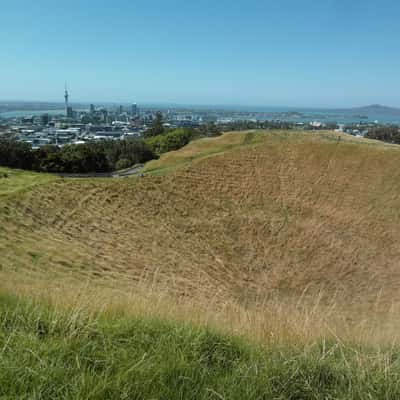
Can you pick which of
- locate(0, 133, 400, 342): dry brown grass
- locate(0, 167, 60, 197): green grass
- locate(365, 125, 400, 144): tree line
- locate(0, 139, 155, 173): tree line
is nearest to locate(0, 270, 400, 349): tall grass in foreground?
locate(0, 133, 400, 342): dry brown grass

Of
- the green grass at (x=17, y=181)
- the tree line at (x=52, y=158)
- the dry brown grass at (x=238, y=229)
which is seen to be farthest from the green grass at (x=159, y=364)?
the tree line at (x=52, y=158)

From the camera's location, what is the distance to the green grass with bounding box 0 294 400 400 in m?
1.79

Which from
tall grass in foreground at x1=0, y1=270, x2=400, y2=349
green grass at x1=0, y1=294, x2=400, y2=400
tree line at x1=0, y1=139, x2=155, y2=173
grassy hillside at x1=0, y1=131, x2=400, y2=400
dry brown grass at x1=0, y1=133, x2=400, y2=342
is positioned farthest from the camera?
tree line at x1=0, y1=139, x2=155, y2=173

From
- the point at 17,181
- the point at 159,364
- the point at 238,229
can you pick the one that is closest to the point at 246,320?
the point at 159,364

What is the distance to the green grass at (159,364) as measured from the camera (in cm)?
179

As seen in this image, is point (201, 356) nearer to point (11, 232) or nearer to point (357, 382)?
point (357, 382)

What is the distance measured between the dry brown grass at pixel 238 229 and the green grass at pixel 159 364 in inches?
42.6

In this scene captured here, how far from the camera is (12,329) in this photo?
2279 mm

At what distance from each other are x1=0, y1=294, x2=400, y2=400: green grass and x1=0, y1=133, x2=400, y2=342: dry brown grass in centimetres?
108

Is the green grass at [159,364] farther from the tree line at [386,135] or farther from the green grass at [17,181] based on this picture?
the tree line at [386,135]

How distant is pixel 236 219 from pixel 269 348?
1474 cm

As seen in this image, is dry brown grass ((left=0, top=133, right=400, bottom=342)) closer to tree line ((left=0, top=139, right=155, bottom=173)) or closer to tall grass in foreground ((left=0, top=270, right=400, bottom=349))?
tall grass in foreground ((left=0, top=270, right=400, bottom=349))

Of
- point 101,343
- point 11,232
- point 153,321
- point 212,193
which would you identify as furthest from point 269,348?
point 212,193

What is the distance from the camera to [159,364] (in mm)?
1967
